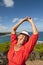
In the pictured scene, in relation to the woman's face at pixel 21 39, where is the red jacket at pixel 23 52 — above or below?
below

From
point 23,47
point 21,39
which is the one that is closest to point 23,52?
point 23,47

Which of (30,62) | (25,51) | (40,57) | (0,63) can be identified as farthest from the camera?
(40,57)

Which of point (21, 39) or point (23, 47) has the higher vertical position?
point (21, 39)

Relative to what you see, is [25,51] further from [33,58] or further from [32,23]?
[33,58]

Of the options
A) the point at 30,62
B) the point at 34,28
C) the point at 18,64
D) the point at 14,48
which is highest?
the point at 34,28

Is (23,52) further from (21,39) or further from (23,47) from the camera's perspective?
(21,39)

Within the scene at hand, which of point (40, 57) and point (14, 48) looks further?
point (40, 57)

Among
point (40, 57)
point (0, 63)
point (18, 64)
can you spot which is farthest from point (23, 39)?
point (40, 57)

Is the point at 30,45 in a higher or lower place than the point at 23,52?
higher

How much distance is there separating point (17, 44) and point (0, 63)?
488cm

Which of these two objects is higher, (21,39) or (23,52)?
(21,39)

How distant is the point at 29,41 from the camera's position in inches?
150

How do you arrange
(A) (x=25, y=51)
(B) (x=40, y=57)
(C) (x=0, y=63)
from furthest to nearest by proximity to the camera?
(B) (x=40, y=57), (C) (x=0, y=63), (A) (x=25, y=51)

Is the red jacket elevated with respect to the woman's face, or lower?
lower
